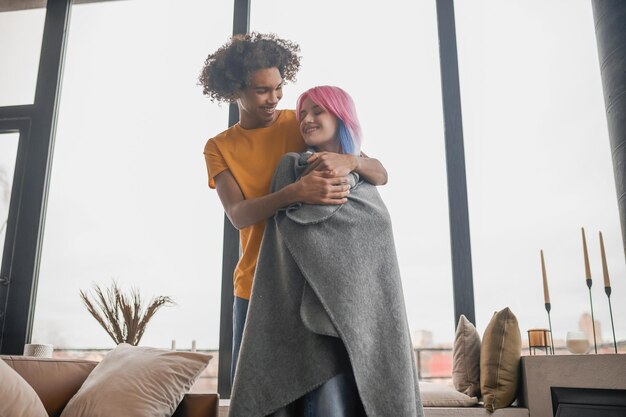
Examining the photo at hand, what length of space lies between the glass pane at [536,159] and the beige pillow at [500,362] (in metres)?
0.60

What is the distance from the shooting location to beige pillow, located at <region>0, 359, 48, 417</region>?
66.9 inches

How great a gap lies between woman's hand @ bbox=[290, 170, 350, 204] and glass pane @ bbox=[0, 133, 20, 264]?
290 centimetres

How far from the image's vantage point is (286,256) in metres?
1.15

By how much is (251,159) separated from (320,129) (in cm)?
24

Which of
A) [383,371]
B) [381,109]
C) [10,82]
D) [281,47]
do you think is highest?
[10,82]

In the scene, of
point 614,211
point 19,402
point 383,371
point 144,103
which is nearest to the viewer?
point 383,371

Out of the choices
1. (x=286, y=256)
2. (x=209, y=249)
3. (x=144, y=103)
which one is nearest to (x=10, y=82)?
(x=144, y=103)

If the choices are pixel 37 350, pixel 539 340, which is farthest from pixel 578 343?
pixel 37 350

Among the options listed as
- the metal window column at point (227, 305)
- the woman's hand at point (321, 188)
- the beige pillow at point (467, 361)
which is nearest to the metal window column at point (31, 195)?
the metal window column at point (227, 305)

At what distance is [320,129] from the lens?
1351 millimetres

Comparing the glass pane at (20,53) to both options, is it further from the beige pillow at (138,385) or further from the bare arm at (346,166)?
the bare arm at (346,166)

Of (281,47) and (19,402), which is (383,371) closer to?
(281,47)

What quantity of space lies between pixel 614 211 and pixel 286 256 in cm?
230

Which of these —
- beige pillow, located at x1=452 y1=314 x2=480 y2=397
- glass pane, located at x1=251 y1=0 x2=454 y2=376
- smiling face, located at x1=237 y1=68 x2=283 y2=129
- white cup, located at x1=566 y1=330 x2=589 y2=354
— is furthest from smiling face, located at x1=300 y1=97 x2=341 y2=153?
glass pane, located at x1=251 y1=0 x2=454 y2=376
